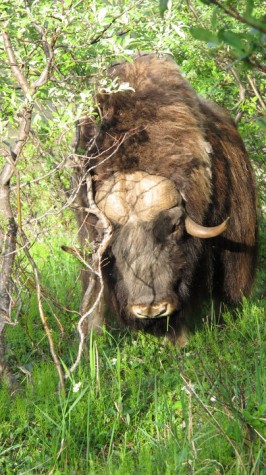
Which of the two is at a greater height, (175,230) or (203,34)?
(203,34)

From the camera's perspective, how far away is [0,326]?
347 centimetres

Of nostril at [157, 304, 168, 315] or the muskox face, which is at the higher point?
the muskox face

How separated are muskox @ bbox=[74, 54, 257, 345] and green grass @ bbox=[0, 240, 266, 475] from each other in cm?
29

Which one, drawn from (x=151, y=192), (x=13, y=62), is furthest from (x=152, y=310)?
(x=13, y=62)

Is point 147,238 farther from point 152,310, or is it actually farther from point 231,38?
point 231,38

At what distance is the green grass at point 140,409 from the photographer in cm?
267

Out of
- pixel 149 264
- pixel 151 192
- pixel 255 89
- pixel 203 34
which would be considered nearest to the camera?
pixel 203 34

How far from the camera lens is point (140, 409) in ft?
11.2

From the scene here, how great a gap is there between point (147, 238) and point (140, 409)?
1.05m

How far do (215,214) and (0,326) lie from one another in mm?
1686

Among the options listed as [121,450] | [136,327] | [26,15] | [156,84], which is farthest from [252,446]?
[156,84]

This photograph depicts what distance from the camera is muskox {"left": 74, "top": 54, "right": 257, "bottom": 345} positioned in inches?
161

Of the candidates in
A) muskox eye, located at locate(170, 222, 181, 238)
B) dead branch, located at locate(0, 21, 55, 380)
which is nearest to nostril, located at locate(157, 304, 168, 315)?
muskox eye, located at locate(170, 222, 181, 238)

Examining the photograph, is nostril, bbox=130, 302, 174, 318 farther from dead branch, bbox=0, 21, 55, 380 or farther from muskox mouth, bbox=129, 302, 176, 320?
dead branch, bbox=0, 21, 55, 380
